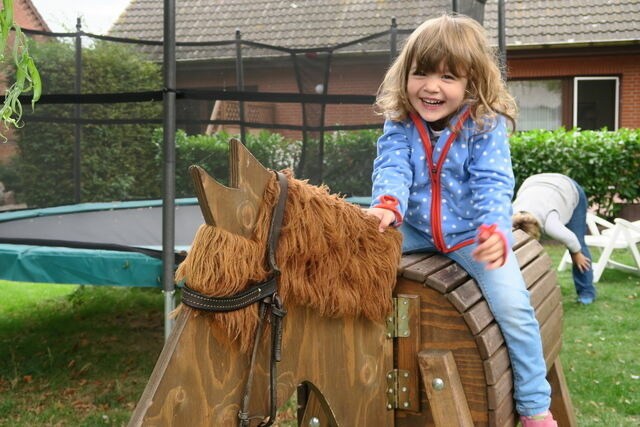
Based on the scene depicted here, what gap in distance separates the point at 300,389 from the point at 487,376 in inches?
21.3

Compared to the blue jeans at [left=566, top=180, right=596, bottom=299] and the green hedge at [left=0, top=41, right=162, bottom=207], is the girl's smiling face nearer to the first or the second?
the green hedge at [left=0, top=41, right=162, bottom=207]

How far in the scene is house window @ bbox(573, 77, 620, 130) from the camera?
1419 centimetres

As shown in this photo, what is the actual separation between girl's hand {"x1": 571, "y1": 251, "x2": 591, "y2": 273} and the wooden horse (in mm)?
3664

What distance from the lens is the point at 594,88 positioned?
47.1ft

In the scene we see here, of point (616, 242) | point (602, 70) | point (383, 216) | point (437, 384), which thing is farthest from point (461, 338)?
point (602, 70)

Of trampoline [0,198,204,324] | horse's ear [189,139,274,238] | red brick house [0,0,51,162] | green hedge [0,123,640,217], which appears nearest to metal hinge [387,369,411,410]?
horse's ear [189,139,274,238]

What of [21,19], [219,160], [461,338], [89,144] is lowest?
[461,338]

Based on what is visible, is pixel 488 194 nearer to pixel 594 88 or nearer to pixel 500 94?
pixel 500 94

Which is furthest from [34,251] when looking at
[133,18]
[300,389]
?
[300,389]

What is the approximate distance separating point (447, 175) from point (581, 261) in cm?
388

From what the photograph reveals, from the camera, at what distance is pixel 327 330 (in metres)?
1.83

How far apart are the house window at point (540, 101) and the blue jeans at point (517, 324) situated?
12.9 m

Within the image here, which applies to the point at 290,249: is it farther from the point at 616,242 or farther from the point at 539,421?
the point at 616,242

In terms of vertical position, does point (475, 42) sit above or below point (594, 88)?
below
